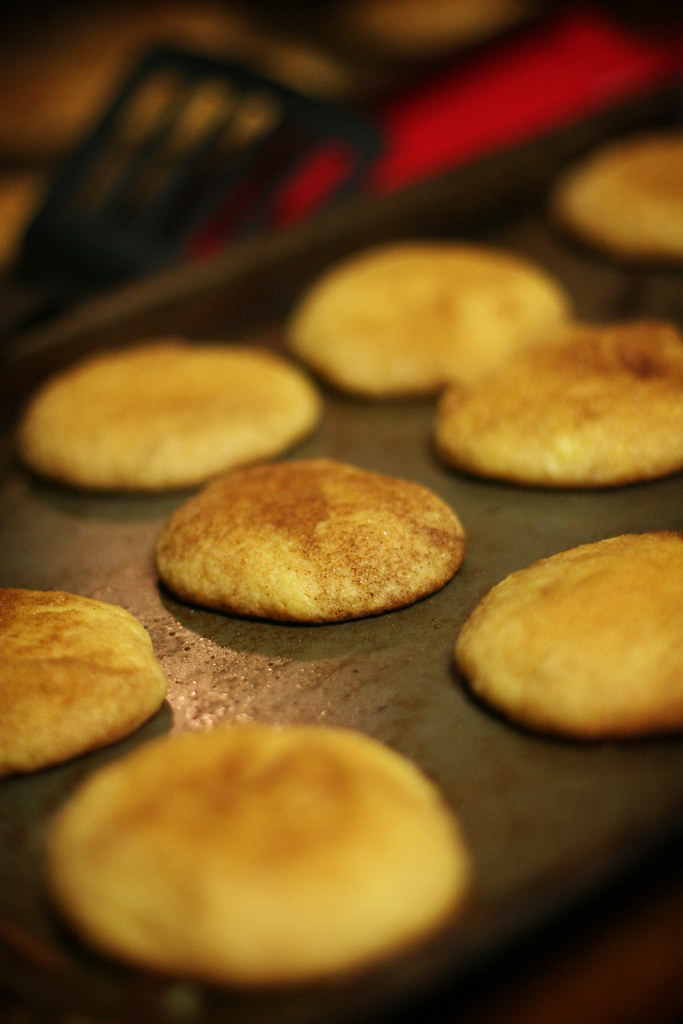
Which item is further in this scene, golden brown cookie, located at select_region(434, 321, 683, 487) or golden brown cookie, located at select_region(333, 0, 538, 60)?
golden brown cookie, located at select_region(333, 0, 538, 60)

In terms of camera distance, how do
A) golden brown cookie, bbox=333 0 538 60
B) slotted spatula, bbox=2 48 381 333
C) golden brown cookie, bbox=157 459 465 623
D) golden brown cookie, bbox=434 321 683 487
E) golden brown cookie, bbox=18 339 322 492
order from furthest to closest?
golden brown cookie, bbox=333 0 538 60 < slotted spatula, bbox=2 48 381 333 < golden brown cookie, bbox=18 339 322 492 < golden brown cookie, bbox=434 321 683 487 < golden brown cookie, bbox=157 459 465 623

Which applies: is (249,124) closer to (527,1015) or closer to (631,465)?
(631,465)

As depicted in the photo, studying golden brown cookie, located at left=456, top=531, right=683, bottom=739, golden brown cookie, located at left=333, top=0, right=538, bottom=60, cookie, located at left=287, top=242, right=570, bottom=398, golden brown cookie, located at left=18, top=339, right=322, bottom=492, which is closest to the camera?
golden brown cookie, located at left=456, top=531, right=683, bottom=739

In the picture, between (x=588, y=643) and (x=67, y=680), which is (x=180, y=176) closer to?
(x=67, y=680)

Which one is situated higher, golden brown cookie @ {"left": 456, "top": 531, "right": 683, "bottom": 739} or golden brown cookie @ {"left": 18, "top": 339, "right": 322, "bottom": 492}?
golden brown cookie @ {"left": 456, "top": 531, "right": 683, "bottom": 739}

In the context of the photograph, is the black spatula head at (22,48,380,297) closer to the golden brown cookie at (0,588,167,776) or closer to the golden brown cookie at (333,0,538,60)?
the golden brown cookie at (0,588,167,776)

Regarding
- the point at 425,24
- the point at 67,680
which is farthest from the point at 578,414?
the point at 425,24

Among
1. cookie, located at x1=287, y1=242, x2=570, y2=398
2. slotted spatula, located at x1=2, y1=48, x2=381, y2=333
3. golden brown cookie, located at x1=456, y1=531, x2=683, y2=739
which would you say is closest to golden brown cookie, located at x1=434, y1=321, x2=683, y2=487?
cookie, located at x1=287, y1=242, x2=570, y2=398
